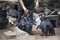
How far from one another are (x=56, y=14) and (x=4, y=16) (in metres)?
1.70

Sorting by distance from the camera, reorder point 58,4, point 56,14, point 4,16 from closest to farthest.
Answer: point 4,16 < point 56,14 < point 58,4

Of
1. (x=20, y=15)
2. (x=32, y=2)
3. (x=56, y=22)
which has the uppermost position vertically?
(x=32, y=2)

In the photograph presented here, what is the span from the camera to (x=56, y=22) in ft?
19.5

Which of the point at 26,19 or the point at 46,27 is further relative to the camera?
the point at 26,19

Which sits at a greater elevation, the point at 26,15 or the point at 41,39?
the point at 26,15

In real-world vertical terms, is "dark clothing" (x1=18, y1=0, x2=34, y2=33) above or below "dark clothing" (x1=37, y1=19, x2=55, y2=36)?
above

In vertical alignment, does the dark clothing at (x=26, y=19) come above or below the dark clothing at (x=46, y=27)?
above

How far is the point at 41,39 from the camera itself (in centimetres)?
449

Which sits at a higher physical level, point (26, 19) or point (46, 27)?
point (26, 19)

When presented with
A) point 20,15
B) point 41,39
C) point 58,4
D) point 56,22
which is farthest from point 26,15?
point 58,4

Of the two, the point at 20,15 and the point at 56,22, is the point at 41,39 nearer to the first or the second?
the point at 20,15

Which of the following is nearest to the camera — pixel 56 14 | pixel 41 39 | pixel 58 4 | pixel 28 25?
pixel 41 39

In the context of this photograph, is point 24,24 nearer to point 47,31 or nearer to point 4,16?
point 47,31

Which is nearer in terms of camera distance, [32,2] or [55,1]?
[32,2]
